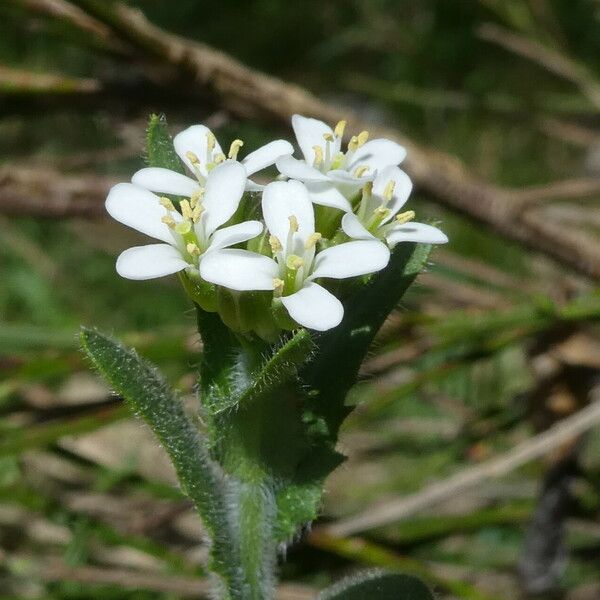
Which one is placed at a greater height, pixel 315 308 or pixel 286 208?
pixel 286 208

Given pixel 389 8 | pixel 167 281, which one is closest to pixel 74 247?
pixel 167 281

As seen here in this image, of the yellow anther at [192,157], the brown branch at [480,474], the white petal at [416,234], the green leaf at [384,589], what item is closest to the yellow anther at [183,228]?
the yellow anther at [192,157]

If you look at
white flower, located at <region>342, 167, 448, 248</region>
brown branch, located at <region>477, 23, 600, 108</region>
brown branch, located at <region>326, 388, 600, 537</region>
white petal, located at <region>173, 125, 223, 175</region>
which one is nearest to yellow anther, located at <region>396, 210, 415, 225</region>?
white flower, located at <region>342, 167, 448, 248</region>

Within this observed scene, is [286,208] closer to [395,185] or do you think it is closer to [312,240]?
[312,240]

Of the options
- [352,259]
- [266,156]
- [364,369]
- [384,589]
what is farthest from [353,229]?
[364,369]

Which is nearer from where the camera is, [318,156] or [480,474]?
[318,156]

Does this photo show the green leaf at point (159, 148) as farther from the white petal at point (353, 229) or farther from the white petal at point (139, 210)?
the white petal at point (353, 229)

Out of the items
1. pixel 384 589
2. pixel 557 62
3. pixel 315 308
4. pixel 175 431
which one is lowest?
pixel 384 589

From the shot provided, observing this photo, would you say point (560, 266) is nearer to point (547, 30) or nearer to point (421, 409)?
point (421, 409)
